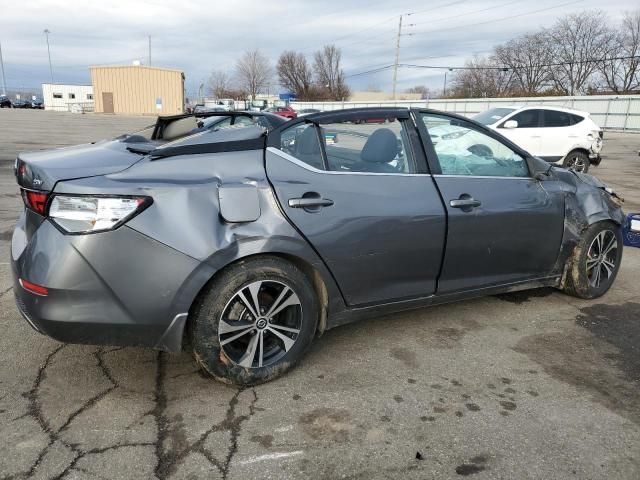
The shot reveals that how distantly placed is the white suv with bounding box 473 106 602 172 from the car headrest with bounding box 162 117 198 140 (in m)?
8.59

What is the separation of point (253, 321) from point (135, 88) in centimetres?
6668

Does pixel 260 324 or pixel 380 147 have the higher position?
pixel 380 147

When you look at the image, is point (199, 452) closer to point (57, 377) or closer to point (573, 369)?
point (57, 377)

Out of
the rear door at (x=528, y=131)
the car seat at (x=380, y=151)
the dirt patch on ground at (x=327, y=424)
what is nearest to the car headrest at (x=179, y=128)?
the car seat at (x=380, y=151)

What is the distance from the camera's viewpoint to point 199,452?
2.34m

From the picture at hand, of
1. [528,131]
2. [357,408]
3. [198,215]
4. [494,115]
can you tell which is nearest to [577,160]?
[528,131]

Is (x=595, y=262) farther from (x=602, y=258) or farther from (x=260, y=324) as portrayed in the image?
(x=260, y=324)

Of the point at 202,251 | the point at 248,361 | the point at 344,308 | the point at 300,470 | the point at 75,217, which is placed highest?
the point at 75,217

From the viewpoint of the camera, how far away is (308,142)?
3.07 meters

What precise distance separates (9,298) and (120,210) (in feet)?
7.51

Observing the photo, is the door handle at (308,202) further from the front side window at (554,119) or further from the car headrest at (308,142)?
the front side window at (554,119)

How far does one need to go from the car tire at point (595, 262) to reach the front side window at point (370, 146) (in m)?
1.77

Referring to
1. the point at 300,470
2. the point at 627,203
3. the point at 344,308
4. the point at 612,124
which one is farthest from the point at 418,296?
the point at 612,124

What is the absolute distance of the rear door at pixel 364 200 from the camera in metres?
2.89
